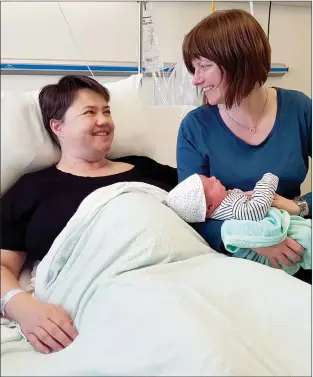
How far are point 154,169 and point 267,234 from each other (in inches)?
10.7

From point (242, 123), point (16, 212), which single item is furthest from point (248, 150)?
point (16, 212)

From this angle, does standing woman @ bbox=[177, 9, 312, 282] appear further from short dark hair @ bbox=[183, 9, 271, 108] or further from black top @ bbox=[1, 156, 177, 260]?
black top @ bbox=[1, 156, 177, 260]

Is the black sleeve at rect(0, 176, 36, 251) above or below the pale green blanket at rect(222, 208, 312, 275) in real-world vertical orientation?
above

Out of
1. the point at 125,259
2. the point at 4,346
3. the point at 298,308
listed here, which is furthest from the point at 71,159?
the point at 298,308

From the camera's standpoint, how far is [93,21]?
0.89 m

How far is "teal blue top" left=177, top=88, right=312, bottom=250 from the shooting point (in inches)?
36.7

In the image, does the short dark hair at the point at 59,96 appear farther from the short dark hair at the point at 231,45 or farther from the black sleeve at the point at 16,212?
the short dark hair at the point at 231,45

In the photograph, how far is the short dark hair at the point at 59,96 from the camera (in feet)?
2.60

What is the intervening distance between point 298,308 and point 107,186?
0.38m

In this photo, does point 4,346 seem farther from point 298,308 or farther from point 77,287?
point 298,308

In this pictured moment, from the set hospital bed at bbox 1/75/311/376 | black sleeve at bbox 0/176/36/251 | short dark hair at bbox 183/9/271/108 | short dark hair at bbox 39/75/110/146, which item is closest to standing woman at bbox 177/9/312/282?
short dark hair at bbox 183/9/271/108

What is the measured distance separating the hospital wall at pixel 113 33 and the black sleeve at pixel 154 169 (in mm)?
171

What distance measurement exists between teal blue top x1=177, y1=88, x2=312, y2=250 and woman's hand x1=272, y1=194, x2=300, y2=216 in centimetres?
4

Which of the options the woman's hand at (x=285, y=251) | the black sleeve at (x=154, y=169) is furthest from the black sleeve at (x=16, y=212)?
the woman's hand at (x=285, y=251)
